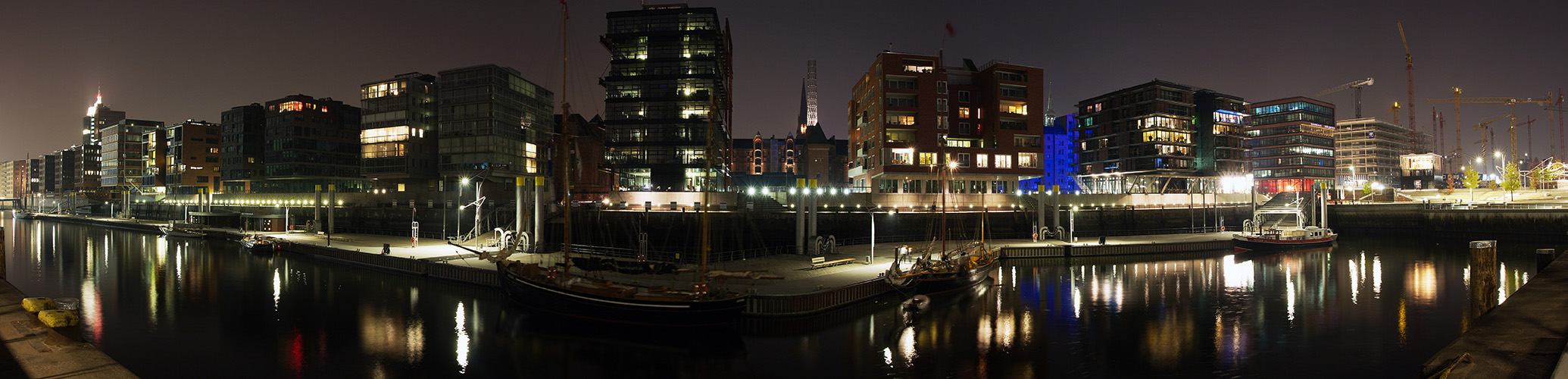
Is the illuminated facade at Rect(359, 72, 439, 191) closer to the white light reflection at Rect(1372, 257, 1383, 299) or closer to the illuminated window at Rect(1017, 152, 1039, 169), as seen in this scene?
the illuminated window at Rect(1017, 152, 1039, 169)

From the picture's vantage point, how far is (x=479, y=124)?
305ft

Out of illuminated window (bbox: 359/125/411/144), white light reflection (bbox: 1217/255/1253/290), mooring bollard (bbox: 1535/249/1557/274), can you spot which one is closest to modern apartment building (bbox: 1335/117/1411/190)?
white light reflection (bbox: 1217/255/1253/290)

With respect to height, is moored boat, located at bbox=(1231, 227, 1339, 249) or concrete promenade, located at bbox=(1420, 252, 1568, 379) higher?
concrete promenade, located at bbox=(1420, 252, 1568, 379)

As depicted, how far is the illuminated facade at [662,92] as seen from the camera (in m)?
91.9

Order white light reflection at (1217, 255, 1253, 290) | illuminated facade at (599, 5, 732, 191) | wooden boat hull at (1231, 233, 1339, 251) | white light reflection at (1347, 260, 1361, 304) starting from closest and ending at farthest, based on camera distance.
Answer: white light reflection at (1347, 260, 1361, 304), white light reflection at (1217, 255, 1253, 290), wooden boat hull at (1231, 233, 1339, 251), illuminated facade at (599, 5, 732, 191)

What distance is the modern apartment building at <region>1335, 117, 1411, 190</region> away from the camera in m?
164

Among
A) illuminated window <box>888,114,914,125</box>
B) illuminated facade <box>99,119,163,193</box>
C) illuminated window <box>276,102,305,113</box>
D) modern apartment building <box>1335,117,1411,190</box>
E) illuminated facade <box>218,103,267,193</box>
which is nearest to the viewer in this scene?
illuminated window <box>888,114,914,125</box>

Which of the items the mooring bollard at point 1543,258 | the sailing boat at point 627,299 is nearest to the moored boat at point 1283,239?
the mooring bollard at point 1543,258

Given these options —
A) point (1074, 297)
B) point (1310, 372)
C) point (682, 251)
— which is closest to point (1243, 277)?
point (1074, 297)

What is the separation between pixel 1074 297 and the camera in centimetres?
3653

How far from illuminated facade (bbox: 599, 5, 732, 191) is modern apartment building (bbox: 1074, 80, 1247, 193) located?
6804cm

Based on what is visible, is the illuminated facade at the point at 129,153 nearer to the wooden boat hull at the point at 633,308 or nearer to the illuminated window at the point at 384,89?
the illuminated window at the point at 384,89

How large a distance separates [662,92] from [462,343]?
6992 cm

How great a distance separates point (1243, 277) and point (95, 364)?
55.9m
